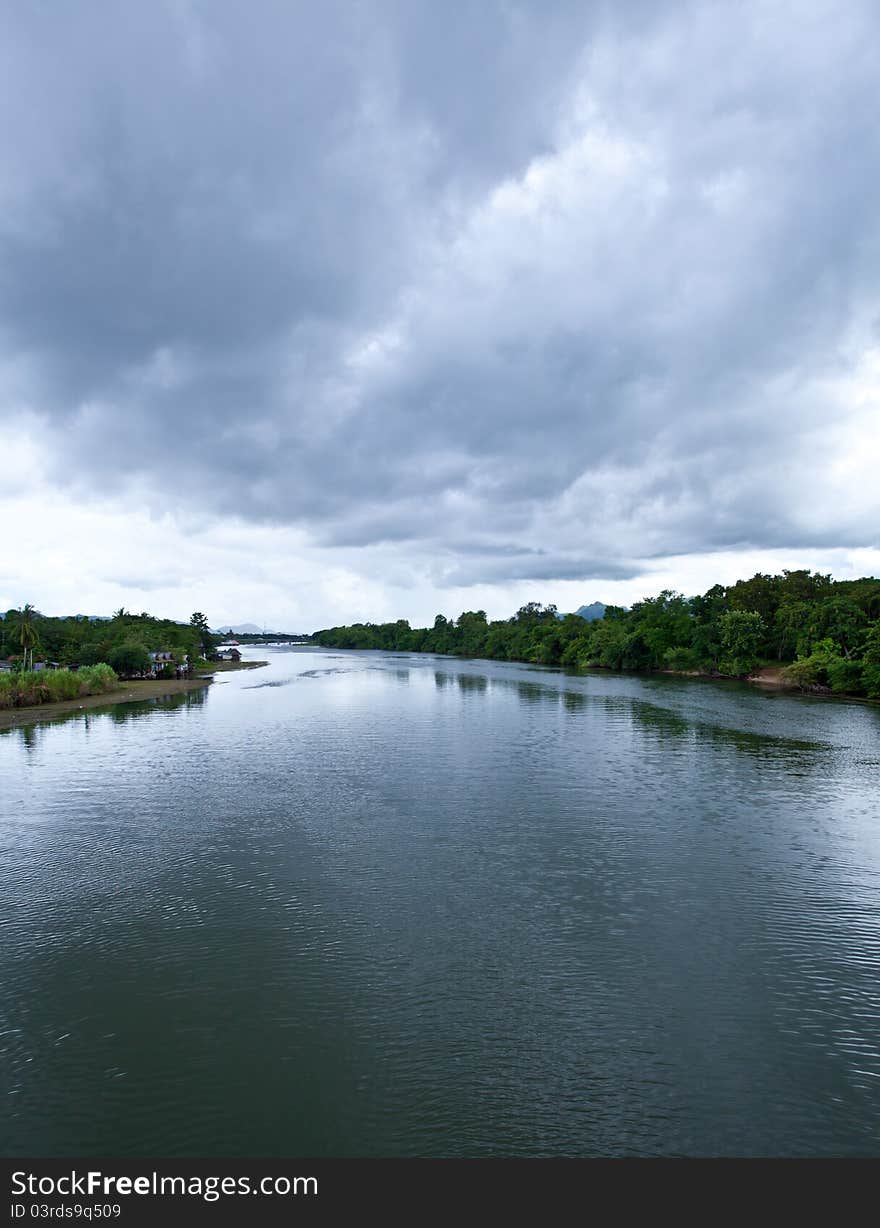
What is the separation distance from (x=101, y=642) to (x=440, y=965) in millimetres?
107633

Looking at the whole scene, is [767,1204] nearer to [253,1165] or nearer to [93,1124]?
[253,1165]

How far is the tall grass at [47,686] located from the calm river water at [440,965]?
1433 inches

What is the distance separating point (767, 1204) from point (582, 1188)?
2.33 meters

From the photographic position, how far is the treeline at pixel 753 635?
82.4 metres

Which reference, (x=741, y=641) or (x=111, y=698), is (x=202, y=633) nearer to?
(x=111, y=698)

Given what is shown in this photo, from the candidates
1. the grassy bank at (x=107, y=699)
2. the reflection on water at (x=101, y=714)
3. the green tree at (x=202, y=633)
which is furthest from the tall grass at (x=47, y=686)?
the green tree at (x=202, y=633)

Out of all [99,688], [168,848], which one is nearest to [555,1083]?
[168,848]

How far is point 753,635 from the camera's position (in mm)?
104438

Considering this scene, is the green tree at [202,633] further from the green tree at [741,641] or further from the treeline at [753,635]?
the green tree at [741,641]

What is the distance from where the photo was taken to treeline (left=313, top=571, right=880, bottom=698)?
82.4 meters

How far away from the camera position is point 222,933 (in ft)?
50.9

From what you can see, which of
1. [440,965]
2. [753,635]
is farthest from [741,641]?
[440,965]

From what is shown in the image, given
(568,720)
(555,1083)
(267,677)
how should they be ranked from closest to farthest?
(555,1083), (568,720), (267,677)

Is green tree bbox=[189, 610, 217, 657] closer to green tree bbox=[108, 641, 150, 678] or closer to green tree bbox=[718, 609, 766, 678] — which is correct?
green tree bbox=[108, 641, 150, 678]
